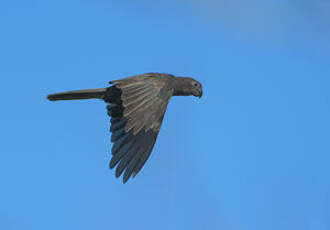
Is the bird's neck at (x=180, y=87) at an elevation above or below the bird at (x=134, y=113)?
above

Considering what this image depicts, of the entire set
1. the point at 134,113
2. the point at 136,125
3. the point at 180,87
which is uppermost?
the point at 180,87

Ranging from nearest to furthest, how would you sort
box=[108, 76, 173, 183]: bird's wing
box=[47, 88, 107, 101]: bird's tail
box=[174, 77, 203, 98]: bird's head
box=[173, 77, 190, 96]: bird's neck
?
box=[108, 76, 173, 183]: bird's wing < box=[47, 88, 107, 101]: bird's tail < box=[173, 77, 190, 96]: bird's neck < box=[174, 77, 203, 98]: bird's head

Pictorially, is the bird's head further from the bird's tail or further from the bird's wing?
the bird's tail

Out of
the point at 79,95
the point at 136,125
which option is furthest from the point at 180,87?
the point at 136,125

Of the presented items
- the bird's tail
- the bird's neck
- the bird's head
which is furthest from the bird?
the bird's head

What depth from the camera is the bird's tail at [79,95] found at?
1215 centimetres

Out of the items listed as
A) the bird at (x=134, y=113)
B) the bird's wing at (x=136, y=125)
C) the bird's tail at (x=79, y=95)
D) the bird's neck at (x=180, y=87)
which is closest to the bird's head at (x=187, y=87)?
the bird's neck at (x=180, y=87)

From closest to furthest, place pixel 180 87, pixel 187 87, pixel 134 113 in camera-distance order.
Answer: pixel 134 113, pixel 180 87, pixel 187 87

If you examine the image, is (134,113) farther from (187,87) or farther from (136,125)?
(187,87)

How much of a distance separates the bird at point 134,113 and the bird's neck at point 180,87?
1.66 feet

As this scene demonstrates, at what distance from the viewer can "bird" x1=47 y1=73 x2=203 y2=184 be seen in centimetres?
1085

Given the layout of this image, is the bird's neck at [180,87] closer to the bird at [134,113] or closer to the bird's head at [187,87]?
the bird's head at [187,87]

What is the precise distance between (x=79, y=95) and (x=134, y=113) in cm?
172

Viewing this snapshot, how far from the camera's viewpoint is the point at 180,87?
42.1ft
